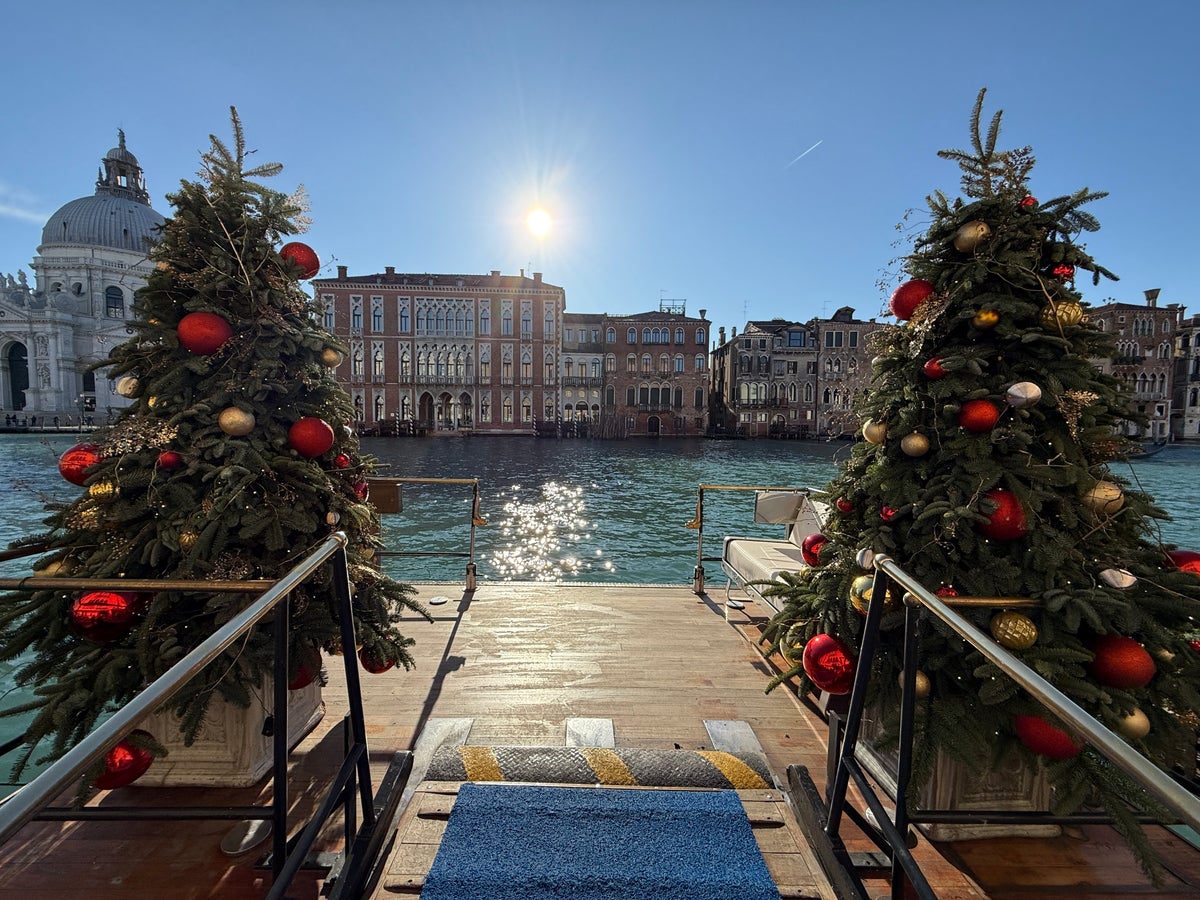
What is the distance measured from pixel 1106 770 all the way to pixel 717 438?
41.4m

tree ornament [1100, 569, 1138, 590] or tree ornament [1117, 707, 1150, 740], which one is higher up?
tree ornament [1100, 569, 1138, 590]

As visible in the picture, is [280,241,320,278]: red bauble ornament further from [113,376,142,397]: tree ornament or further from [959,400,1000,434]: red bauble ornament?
[959,400,1000,434]: red bauble ornament

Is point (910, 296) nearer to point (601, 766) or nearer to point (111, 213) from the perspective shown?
point (601, 766)

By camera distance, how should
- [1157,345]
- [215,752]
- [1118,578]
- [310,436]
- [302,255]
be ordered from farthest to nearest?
[1157,345]
[302,255]
[310,436]
[215,752]
[1118,578]

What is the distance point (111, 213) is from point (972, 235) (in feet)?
229

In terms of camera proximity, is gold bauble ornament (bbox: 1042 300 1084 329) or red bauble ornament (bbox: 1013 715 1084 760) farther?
gold bauble ornament (bbox: 1042 300 1084 329)

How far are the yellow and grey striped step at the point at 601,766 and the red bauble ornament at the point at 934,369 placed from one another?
1.76 m

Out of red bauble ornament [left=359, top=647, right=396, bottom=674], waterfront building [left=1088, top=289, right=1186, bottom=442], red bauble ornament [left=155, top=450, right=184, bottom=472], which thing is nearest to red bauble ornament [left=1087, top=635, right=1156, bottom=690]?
red bauble ornament [left=359, top=647, right=396, bottom=674]

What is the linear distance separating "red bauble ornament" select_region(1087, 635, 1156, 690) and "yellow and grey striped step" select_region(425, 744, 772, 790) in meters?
1.24

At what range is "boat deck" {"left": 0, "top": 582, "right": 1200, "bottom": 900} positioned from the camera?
69.4 inches

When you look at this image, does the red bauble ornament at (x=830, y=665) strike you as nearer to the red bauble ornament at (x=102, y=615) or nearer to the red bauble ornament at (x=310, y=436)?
the red bauble ornament at (x=310, y=436)

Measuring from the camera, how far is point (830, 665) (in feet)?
7.14

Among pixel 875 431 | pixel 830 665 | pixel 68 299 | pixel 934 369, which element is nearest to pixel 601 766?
pixel 830 665

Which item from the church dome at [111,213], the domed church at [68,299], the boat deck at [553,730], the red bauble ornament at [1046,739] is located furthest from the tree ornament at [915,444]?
the church dome at [111,213]
